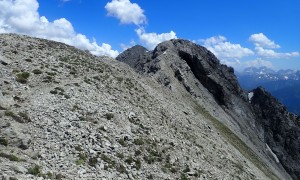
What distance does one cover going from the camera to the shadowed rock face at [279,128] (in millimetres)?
122363

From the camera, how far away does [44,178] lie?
22906 mm

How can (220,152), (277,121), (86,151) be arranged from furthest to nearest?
(277,121)
(220,152)
(86,151)

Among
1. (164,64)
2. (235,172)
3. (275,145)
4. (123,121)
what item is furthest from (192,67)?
(123,121)

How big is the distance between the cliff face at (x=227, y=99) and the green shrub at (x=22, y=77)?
1819 inches

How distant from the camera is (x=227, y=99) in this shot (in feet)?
371

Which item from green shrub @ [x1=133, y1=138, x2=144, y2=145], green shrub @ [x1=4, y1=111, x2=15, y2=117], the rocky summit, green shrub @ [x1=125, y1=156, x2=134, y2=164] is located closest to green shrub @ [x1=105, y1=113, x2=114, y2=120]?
the rocky summit

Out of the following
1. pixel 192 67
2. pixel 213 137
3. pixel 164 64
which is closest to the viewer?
pixel 213 137

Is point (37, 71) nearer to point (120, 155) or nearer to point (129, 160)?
point (120, 155)

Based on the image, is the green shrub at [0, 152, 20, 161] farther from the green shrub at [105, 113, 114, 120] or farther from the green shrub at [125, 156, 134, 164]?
the green shrub at [105, 113, 114, 120]

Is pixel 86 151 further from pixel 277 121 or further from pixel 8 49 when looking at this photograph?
pixel 277 121

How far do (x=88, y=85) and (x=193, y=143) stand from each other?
14.5 metres

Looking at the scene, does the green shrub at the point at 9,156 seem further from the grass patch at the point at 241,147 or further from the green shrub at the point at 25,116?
the grass patch at the point at 241,147

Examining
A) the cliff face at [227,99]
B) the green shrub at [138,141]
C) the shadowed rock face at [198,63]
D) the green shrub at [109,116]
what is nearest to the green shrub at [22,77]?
the green shrub at [109,116]

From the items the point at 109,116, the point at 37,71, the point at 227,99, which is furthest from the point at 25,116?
the point at 227,99
